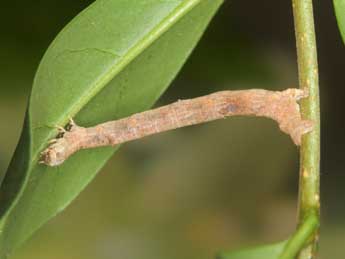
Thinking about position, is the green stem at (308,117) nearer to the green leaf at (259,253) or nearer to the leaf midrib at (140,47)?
the green leaf at (259,253)

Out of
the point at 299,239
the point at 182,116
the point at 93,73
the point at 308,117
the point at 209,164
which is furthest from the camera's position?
the point at 209,164

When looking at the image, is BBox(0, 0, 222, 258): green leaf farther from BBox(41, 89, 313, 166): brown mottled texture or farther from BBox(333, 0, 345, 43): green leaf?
BBox(333, 0, 345, 43): green leaf

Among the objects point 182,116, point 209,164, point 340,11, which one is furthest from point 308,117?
point 209,164

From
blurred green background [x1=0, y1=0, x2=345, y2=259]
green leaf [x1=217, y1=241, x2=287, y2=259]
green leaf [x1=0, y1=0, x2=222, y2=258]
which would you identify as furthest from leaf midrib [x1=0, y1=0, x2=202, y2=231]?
blurred green background [x1=0, y1=0, x2=345, y2=259]

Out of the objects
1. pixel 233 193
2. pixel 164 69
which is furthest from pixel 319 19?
pixel 164 69

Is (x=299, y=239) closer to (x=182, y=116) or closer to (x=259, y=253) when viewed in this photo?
(x=259, y=253)

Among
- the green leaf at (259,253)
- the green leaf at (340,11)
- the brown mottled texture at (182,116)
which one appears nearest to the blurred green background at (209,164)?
the brown mottled texture at (182,116)
